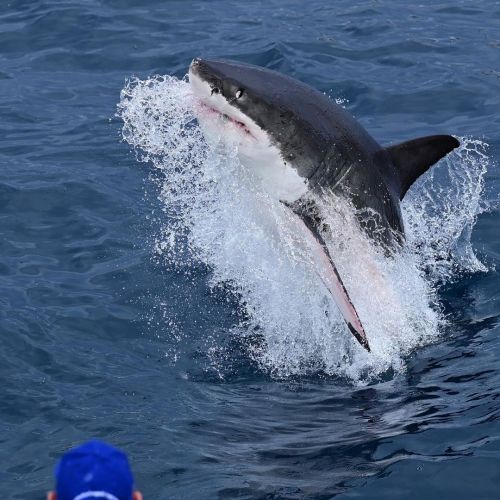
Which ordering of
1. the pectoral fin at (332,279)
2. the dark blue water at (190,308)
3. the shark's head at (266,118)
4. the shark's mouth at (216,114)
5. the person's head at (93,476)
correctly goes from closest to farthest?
the person's head at (93,476) → the dark blue water at (190,308) → the pectoral fin at (332,279) → the shark's head at (266,118) → the shark's mouth at (216,114)

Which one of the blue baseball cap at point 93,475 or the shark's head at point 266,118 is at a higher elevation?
the shark's head at point 266,118

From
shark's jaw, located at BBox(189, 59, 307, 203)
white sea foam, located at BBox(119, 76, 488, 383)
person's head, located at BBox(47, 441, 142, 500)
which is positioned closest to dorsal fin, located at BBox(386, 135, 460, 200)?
white sea foam, located at BBox(119, 76, 488, 383)

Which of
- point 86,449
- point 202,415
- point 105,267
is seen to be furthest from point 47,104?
point 86,449

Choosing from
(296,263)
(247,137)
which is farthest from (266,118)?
(296,263)

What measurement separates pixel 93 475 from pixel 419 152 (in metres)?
5.33

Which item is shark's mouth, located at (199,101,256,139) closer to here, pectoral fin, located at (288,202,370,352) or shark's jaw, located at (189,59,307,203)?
shark's jaw, located at (189,59,307,203)

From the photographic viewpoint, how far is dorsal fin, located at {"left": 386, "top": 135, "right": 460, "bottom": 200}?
319 inches

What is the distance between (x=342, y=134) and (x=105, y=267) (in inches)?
102

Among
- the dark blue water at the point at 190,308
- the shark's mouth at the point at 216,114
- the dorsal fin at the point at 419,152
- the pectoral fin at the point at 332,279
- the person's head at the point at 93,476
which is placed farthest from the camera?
the dorsal fin at the point at 419,152

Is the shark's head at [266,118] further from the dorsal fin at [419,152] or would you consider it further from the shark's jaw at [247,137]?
the dorsal fin at [419,152]

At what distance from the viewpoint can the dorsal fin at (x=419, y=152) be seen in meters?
8.09

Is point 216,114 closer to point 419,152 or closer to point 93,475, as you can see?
point 419,152

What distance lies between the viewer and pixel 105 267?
9211 millimetres

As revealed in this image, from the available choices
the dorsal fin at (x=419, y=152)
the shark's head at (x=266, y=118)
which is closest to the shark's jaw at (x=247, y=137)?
the shark's head at (x=266, y=118)
